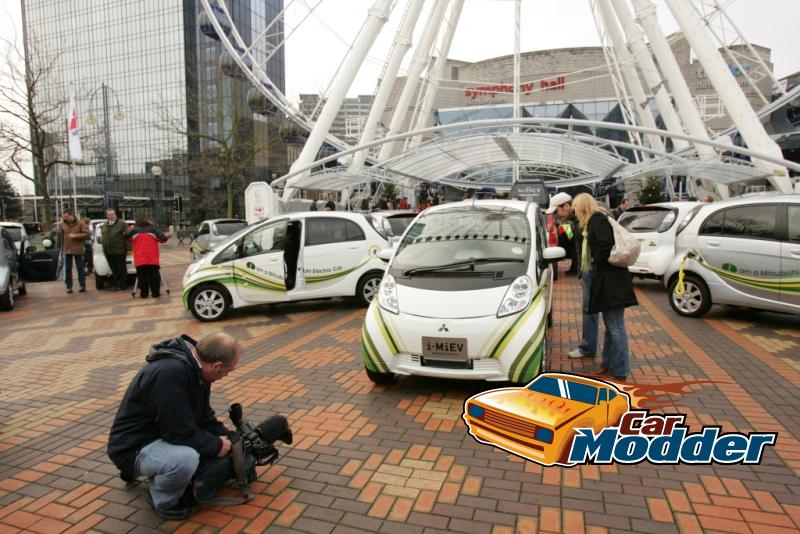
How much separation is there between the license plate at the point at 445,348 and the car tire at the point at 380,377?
634 millimetres

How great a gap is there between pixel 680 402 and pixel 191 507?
4075mm

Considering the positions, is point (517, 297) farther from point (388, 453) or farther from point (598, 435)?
point (388, 453)

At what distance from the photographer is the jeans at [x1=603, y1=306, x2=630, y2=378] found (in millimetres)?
5340

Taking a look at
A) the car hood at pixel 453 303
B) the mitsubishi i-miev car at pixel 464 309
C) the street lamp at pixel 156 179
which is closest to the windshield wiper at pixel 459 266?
the mitsubishi i-miev car at pixel 464 309

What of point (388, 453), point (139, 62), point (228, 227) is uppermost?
point (139, 62)

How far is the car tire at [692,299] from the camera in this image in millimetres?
8281

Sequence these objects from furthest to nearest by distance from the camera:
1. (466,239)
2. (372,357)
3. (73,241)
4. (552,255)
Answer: (73,241), (466,239), (552,255), (372,357)

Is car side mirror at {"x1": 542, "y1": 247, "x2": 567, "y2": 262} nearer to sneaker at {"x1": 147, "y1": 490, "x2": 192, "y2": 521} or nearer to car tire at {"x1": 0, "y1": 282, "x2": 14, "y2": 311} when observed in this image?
sneaker at {"x1": 147, "y1": 490, "x2": 192, "y2": 521}

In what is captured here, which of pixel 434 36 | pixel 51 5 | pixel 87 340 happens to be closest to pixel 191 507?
pixel 87 340

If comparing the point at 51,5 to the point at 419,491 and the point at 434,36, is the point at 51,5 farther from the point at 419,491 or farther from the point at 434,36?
the point at 419,491

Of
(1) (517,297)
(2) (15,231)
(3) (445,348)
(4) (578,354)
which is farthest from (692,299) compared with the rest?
(2) (15,231)

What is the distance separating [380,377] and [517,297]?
1.53m

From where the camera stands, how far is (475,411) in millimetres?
4551

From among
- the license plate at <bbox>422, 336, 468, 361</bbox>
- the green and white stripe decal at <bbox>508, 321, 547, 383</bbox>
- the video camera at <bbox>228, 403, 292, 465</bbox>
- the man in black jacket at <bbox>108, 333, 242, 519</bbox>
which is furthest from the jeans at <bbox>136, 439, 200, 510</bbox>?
the green and white stripe decal at <bbox>508, 321, 547, 383</bbox>
